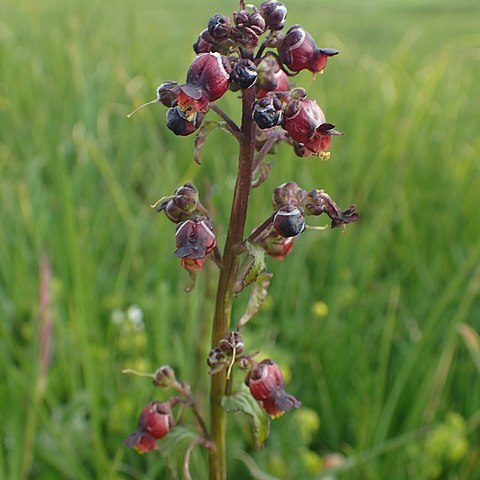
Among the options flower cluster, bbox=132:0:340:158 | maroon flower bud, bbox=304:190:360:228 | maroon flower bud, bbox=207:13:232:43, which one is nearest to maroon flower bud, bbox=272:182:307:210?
maroon flower bud, bbox=304:190:360:228

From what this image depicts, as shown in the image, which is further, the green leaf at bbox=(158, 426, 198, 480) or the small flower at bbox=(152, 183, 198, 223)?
the green leaf at bbox=(158, 426, 198, 480)

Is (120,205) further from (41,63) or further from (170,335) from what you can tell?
(41,63)

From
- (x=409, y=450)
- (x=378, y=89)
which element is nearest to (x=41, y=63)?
(x=378, y=89)

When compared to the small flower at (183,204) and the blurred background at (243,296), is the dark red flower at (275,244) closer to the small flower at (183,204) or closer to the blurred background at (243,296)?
the small flower at (183,204)

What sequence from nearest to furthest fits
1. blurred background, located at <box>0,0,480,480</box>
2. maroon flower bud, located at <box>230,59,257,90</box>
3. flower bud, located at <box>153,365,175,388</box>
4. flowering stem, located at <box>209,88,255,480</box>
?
maroon flower bud, located at <box>230,59,257,90</box>
flowering stem, located at <box>209,88,255,480</box>
flower bud, located at <box>153,365,175,388</box>
blurred background, located at <box>0,0,480,480</box>

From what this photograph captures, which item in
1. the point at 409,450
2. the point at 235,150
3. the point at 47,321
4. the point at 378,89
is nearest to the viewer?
the point at 47,321

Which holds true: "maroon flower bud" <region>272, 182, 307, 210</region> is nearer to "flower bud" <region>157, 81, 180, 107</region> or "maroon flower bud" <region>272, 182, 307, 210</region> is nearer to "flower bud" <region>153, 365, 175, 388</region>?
"flower bud" <region>157, 81, 180, 107</region>
